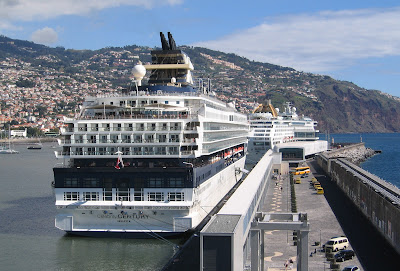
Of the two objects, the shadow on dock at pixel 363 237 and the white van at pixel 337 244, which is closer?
the shadow on dock at pixel 363 237

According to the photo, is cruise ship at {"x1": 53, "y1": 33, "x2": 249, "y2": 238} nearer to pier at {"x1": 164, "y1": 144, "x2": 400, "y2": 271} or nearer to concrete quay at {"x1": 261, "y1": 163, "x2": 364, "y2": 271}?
pier at {"x1": 164, "y1": 144, "x2": 400, "y2": 271}

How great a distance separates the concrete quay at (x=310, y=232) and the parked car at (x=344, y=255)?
0.21 metres

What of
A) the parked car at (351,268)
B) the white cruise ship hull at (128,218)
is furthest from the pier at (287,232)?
the white cruise ship hull at (128,218)

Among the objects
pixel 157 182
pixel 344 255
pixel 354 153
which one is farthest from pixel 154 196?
pixel 354 153

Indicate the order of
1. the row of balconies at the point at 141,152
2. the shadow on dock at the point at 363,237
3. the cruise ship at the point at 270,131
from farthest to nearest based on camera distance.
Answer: the cruise ship at the point at 270,131
the row of balconies at the point at 141,152
the shadow on dock at the point at 363,237

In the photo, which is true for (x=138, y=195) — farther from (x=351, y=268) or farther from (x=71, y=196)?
(x=351, y=268)

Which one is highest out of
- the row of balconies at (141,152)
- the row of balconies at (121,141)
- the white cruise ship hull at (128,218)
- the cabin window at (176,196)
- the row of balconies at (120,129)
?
the row of balconies at (120,129)

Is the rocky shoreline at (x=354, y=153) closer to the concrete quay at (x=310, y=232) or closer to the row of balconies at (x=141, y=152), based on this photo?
the concrete quay at (x=310, y=232)

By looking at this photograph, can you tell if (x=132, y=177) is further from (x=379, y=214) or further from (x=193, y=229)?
(x=379, y=214)

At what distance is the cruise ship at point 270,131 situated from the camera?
8419 cm

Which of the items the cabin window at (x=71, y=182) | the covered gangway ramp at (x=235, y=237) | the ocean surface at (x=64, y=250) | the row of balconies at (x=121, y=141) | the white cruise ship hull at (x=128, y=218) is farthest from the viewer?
the row of balconies at (x=121, y=141)

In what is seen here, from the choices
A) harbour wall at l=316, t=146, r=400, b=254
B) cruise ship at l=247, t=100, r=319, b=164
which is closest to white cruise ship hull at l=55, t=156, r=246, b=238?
harbour wall at l=316, t=146, r=400, b=254

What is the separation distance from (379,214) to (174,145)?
13.5m

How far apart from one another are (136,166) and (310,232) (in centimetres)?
1092
